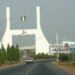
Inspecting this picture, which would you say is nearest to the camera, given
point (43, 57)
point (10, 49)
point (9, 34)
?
point (10, 49)

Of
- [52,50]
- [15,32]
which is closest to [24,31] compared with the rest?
[15,32]

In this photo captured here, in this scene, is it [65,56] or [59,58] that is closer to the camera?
[65,56]

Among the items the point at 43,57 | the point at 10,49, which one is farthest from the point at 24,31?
the point at 43,57

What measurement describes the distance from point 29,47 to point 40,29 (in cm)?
5600

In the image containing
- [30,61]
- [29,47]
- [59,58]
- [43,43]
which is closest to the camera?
[30,61]

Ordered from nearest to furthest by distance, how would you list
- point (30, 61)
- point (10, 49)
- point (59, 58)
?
1. point (30, 61)
2. point (10, 49)
3. point (59, 58)

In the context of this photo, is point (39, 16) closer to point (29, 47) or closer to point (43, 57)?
point (43, 57)

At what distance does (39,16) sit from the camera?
384 ft

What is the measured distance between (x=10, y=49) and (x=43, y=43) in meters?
28.3

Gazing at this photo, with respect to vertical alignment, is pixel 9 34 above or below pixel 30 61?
above

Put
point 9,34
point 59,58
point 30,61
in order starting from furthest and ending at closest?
point 9,34 < point 59,58 < point 30,61

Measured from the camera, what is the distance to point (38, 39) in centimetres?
12494

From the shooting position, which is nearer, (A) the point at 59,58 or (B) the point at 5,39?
(A) the point at 59,58

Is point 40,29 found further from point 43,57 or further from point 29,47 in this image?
point 29,47
